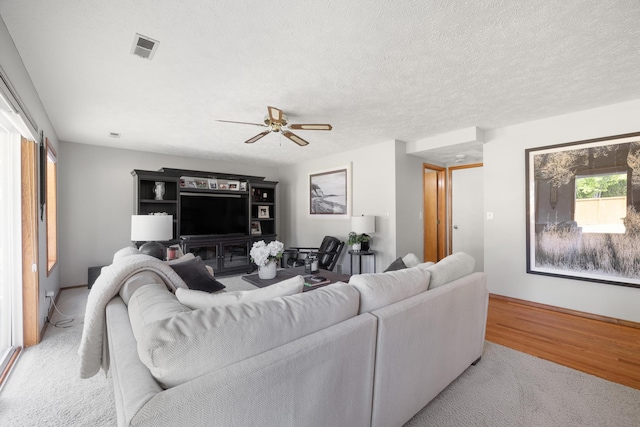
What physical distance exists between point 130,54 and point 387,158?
3.55 metres

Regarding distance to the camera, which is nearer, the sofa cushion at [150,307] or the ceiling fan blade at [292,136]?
the sofa cushion at [150,307]

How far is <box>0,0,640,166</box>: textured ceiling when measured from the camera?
5.45 feet

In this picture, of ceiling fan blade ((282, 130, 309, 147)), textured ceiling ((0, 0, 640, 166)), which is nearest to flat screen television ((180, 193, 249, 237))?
textured ceiling ((0, 0, 640, 166))

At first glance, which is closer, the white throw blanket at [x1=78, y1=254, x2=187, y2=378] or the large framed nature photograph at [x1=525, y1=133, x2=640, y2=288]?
the white throw blanket at [x1=78, y1=254, x2=187, y2=378]

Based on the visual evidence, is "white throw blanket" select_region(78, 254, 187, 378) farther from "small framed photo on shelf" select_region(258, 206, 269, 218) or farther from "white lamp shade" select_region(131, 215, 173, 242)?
"small framed photo on shelf" select_region(258, 206, 269, 218)

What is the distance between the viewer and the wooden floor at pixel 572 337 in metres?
2.25

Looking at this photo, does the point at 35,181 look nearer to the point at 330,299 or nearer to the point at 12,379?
the point at 12,379

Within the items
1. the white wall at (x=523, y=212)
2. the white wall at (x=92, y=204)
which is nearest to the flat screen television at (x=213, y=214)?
the white wall at (x=92, y=204)

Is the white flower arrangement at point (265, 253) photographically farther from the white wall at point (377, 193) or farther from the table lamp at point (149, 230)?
the white wall at point (377, 193)

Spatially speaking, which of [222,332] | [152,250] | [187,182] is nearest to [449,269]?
[222,332]

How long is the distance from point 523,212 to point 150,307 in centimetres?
421

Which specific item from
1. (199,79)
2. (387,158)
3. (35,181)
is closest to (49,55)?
(199,79)

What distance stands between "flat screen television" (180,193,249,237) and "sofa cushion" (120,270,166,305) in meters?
3.70

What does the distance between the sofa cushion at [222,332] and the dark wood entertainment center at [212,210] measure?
165 inches
